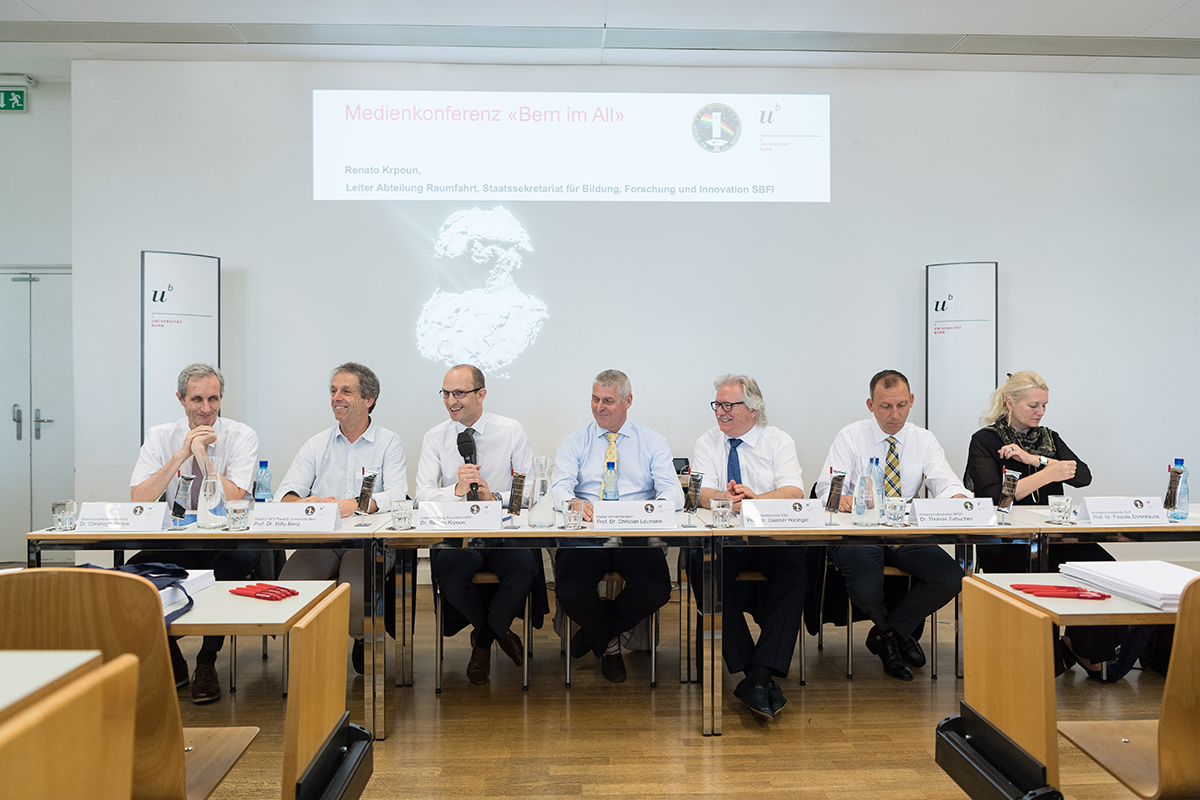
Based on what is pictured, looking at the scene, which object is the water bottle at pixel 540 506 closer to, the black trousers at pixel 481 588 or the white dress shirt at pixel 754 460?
the black trousers at pixel 481 588

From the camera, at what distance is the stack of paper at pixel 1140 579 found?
1.54 meters

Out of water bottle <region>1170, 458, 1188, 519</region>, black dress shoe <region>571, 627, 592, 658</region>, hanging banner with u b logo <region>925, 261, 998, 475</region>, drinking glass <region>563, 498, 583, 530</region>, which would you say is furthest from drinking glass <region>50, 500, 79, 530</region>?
hanging banner with u b logo <region>925, 261, 998, 475</region>

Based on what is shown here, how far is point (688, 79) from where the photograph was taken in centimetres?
442

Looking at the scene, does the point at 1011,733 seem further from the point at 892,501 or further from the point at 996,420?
the point at 996,420

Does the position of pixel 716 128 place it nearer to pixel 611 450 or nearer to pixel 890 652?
pixel 611 450

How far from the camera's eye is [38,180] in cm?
472

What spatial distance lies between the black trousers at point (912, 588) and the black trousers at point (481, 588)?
126cm

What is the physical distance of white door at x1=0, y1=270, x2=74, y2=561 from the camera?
478 cm

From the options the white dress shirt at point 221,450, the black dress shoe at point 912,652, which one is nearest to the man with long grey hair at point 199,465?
the white dress shirt at point 221,450

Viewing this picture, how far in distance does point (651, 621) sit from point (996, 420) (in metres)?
1.85

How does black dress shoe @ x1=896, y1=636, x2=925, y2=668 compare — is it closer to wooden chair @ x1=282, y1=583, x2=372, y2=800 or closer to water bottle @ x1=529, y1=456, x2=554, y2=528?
water bottle @ x1=529, y1=456, x2=554, y2=528

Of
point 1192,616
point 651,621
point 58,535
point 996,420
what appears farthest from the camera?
point 996,420

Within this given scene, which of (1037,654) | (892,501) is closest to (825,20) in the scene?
(892,501)

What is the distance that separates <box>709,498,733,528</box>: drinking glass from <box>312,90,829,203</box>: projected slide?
2565mm
